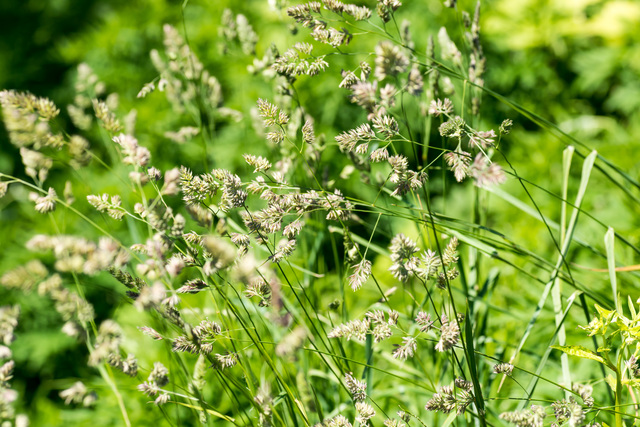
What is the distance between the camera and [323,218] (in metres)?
1.38

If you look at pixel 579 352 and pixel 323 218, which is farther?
pixel 323 218

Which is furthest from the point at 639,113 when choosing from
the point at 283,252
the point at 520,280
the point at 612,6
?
the point at 283,252

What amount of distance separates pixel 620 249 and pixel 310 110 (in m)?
1.61

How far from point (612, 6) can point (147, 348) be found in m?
3.06

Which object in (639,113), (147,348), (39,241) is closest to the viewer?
(39,241)

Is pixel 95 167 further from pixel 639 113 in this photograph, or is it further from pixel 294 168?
pixel 639 113

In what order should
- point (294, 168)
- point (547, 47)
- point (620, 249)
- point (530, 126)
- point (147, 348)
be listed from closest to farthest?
point (294, 168)
point (620, 249)
point (147, 348)
point (547, 47)
point (530, 126)

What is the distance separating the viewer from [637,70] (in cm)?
258

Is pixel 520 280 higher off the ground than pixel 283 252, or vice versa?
pixel 283 252

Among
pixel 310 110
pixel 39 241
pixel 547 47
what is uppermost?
pixel 39 241

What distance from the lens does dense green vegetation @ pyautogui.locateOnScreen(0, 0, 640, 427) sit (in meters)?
0.74

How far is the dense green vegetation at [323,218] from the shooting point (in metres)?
0.74

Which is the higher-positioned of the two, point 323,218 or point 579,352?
point 579,352

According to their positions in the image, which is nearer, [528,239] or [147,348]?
[147,348]
